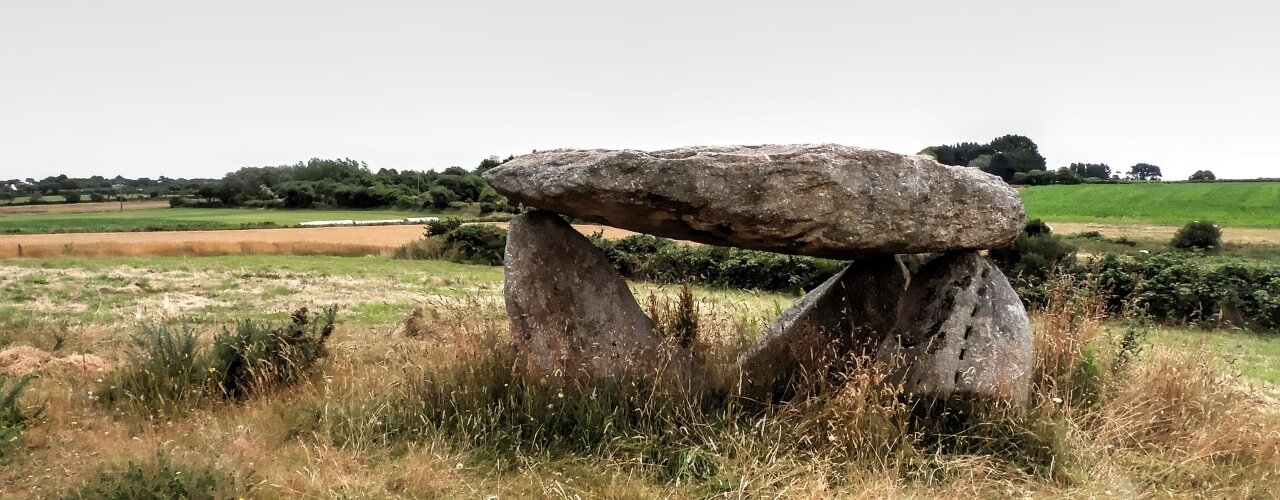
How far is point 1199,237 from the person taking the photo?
27906 millimetres

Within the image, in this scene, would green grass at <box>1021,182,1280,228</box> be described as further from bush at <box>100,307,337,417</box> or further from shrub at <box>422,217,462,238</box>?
bush at <box>100,307,337,417</box>

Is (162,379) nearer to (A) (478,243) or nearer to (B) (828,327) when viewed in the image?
(B) (828,327)

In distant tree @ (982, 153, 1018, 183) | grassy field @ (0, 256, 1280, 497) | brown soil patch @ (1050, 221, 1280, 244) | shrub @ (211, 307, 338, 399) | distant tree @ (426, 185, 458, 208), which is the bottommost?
brown soil patch @ (1050, 221, 1280, 244)

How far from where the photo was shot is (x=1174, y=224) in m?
40.5

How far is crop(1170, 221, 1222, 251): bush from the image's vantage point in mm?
27125

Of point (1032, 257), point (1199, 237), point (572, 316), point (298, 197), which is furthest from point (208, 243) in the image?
point (298, 197)

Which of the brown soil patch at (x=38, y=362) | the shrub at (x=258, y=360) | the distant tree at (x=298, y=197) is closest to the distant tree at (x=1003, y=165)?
the shrub at (x=258, y=360)

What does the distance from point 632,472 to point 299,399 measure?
3.00m

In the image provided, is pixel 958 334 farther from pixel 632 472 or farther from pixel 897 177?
pixel 632 472

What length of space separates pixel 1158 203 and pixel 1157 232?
1946 centimetres

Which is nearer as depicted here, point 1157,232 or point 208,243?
point 208,243

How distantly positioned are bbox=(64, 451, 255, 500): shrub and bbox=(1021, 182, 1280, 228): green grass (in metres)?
46.7

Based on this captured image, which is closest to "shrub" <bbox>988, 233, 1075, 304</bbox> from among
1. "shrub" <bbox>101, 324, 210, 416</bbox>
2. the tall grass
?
the tall grass

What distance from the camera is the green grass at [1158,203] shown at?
144 feet
